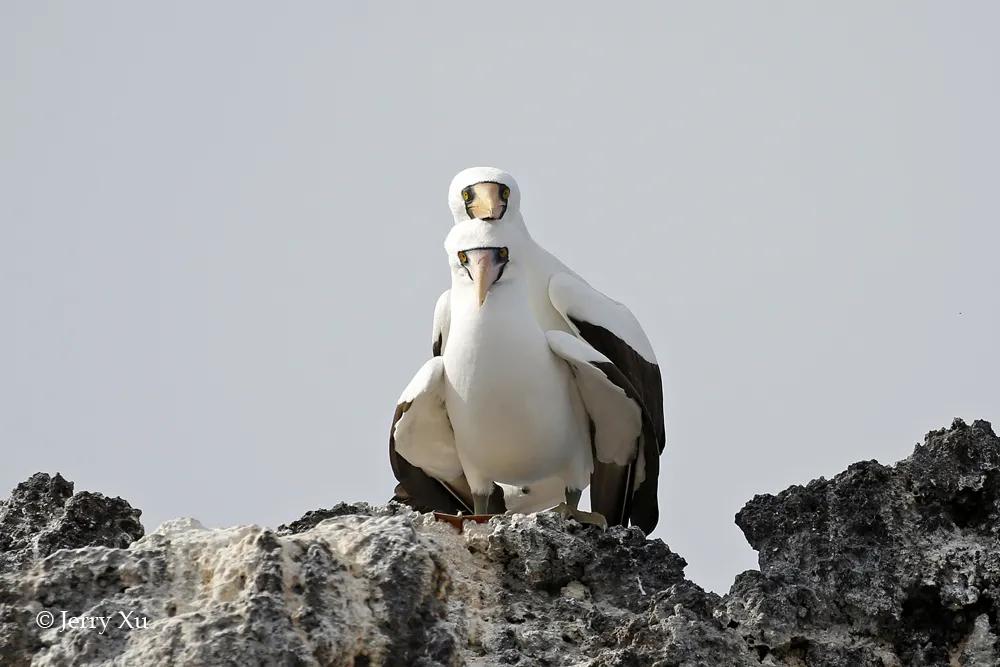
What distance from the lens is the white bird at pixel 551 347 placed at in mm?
15070

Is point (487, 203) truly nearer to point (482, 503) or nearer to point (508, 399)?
point (508, 399)

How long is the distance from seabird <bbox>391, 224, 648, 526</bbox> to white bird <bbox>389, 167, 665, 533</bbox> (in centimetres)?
2

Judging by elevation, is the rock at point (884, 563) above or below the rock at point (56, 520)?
below

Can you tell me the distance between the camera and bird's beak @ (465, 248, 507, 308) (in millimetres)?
14594

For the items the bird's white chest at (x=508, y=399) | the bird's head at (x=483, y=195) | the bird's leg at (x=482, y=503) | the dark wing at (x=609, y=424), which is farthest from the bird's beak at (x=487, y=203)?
the bird's leg at (x=482, y=503)

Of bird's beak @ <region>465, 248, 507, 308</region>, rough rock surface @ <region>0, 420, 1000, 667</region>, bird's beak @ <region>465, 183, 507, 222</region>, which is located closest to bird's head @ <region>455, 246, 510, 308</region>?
bird's beak @ <region>465, 248, 507, 308</region>

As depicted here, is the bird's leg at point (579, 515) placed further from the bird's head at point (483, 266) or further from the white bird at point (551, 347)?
the bird's head at point (483, 266)

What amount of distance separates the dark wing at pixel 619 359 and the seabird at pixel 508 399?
0.45 ft

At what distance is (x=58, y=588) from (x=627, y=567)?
3.69m

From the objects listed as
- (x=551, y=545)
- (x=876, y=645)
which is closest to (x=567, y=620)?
(x=551, y=545)

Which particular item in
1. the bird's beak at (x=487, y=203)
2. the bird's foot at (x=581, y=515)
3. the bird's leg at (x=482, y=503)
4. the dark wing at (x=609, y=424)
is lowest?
the bird's foot at (x=581, y=515)

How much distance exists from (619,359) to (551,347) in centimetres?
75

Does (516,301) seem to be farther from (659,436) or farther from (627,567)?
(627,567)

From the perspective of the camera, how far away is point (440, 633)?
10.4m
